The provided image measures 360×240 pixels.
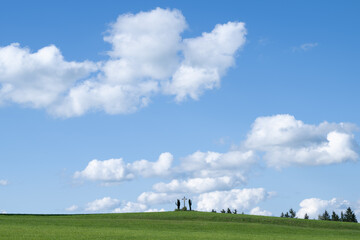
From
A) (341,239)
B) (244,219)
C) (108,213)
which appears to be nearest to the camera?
(341,239)

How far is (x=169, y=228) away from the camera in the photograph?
4481 cm

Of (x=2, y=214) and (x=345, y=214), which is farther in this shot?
(x=345, y=214)

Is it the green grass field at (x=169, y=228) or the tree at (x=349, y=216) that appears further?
the tree at (x=349, y=216)

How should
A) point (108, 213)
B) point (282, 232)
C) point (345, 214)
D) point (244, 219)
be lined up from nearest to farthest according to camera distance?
point (282, 232)
point (244, 219)
point (108, 213)
point (345, 214)

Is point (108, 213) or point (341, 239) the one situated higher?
point (108, 213)

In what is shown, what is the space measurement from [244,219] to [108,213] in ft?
65.7

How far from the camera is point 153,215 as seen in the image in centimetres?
6200

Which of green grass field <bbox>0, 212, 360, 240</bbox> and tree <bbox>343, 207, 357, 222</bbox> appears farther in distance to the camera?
tree <bbox>343, 207, 357, 222</bbox>

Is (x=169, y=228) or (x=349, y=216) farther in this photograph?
(x=349, y=216)

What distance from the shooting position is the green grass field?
3362 cm

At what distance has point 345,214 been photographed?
125938mm

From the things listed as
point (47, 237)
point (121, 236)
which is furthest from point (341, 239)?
point (47, 237)

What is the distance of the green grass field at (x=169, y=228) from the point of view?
33.6m

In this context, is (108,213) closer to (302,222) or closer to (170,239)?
(302,222)
